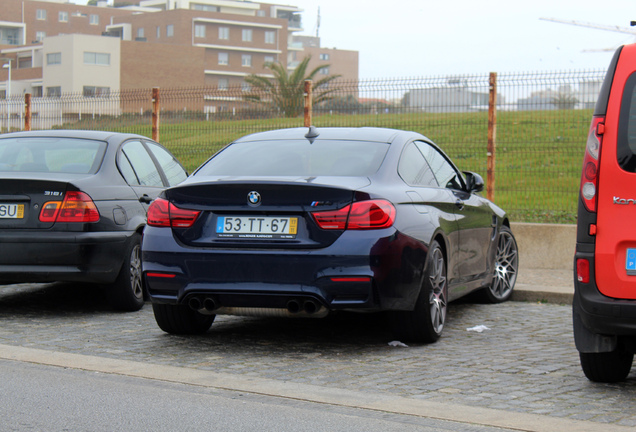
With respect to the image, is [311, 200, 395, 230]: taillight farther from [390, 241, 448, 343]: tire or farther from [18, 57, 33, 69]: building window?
[18, 57, 33, 69]: building window

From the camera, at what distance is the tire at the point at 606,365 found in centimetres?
571

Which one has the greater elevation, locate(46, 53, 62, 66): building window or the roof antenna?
locate(46, 53, 62, 66): building window

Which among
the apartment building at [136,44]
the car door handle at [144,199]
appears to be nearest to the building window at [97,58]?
the apartment building at [136,44]

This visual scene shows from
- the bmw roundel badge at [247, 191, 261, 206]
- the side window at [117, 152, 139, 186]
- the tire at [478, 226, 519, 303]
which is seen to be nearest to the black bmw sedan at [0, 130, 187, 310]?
the side window at [117, 152, 139, 186]

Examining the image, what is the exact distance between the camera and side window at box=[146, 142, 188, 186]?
32.5 ft

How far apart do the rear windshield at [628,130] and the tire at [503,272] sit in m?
4.08

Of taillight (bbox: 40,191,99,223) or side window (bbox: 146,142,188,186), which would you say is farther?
side window (bbox: 146,142,188,186)

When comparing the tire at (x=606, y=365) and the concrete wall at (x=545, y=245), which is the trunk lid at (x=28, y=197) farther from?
the concrete wall at (x=545, y=245)

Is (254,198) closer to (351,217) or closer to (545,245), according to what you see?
(351,217)

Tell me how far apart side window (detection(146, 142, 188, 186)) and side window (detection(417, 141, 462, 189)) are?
118 inches

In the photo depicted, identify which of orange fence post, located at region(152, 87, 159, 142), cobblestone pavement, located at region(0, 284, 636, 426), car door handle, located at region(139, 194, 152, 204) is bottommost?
cobblestone pavement, located at region(0, 284, 636, 426)

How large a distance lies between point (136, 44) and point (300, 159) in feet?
313

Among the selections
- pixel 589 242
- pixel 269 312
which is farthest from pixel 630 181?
pixel 269 312

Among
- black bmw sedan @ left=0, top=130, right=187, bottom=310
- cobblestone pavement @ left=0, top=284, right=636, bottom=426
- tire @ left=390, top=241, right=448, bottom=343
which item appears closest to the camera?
cobblestone pavement @ left=0, top=284, right=636, bottom=426
